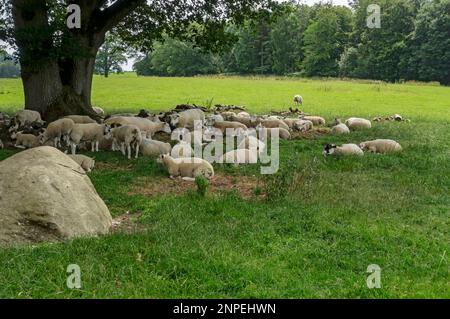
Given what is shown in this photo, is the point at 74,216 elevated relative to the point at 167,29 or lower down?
lower down

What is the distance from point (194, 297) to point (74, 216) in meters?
2.88

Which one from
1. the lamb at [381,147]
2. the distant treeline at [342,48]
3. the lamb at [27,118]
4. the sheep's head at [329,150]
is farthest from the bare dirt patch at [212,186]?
the distant treeline at [342,48]

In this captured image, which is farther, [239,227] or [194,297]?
[239,227]

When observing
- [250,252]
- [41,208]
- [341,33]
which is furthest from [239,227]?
A: [341,33]

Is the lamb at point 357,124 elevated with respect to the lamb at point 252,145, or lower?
elevated

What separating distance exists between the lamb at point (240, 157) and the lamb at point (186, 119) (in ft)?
18.5

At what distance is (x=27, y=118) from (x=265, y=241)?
12919mm

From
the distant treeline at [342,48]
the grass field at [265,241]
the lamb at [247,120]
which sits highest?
the distant treeline at [342,48]

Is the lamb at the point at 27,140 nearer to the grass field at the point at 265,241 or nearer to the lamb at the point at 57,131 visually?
the lamb at the point at 57,131

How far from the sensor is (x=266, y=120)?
2017cm

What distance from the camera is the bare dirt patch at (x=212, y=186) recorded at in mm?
10641

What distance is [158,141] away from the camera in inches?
600

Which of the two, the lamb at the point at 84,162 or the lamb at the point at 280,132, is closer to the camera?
the lamb at the point at 84,162
